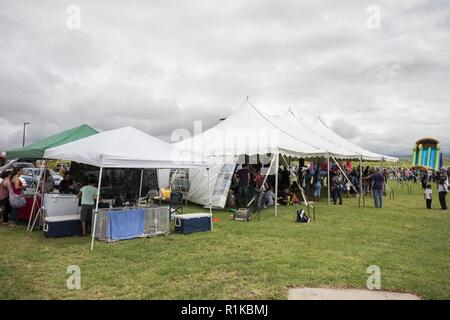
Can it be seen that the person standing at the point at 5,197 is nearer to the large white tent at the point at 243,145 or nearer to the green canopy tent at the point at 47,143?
the green canopy tent at the point at 47,143

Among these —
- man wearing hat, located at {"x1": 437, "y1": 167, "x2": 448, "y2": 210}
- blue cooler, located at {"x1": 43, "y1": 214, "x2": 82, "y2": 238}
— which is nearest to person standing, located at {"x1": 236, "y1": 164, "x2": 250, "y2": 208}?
blue cooler, located at {"x1": 43, "y1": 214, "x2": 82, "y2": 238}

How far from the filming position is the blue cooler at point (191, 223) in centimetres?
849

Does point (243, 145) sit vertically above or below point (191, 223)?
above

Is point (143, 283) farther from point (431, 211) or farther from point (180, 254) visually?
point (431, 211)

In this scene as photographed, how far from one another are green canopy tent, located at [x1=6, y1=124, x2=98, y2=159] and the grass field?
225cm

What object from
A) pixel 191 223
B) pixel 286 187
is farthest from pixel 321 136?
pixel 191 223

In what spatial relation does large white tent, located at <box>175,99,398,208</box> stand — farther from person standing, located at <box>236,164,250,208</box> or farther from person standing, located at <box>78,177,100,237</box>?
person standing, located at <box>78,177,100,237</box>

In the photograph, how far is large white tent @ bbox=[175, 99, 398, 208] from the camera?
13203 mm

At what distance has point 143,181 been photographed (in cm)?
1547

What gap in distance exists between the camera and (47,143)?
10.4 metres

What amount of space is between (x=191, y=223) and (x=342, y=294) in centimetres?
471

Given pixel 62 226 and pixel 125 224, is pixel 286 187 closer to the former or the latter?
pixel 125 224

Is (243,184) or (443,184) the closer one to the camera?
(443,184)

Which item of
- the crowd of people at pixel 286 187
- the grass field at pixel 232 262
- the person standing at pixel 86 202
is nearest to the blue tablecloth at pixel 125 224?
the grass field at pixel 232 262
